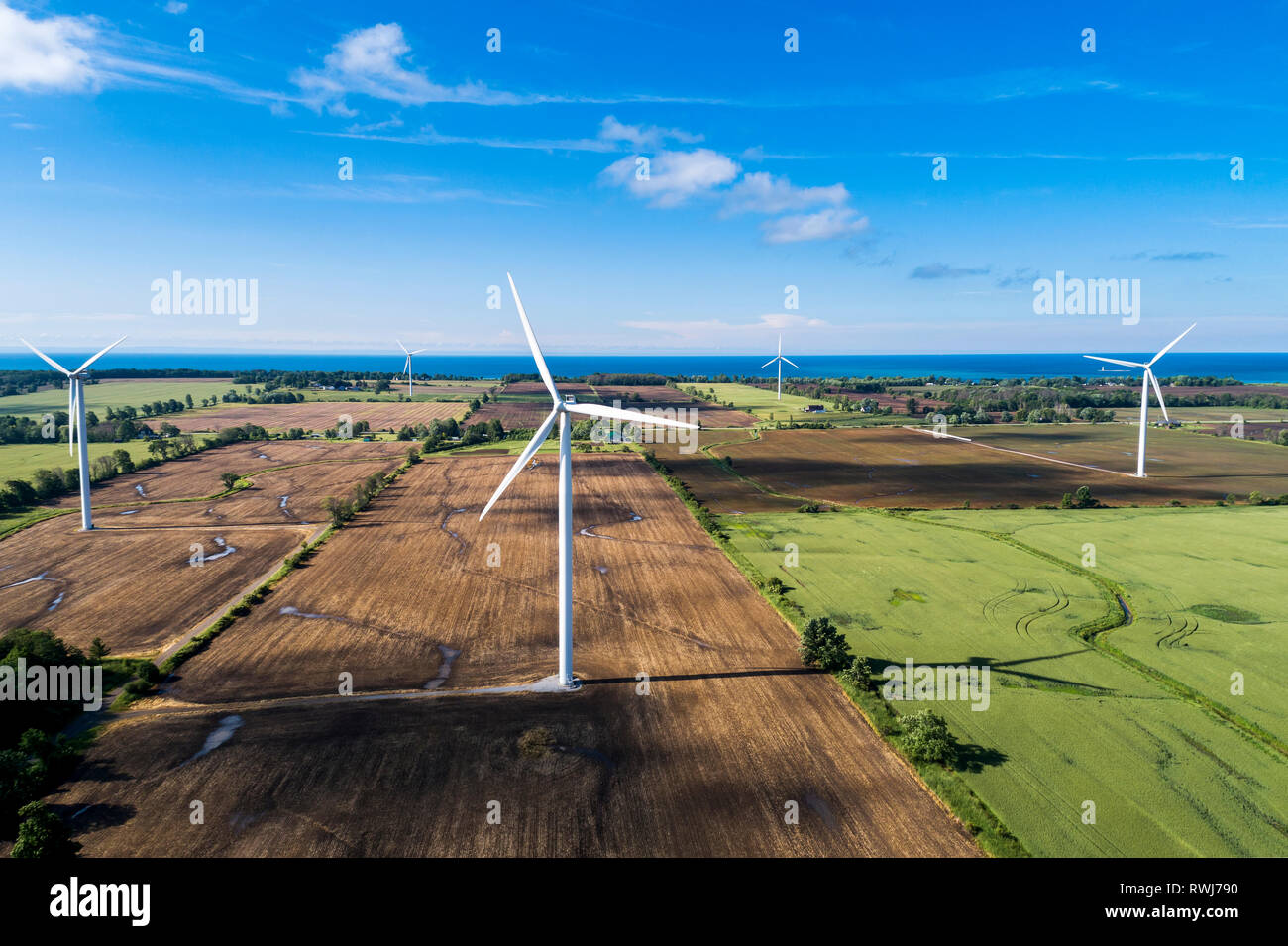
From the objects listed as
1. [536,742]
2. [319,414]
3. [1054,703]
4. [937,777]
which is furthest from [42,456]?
[1054,703]

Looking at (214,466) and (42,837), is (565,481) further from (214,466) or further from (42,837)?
(214,466)

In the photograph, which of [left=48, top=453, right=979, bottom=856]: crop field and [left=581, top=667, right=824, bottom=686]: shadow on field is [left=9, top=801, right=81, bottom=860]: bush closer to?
[left=48, top=453, right=979, bottom=856]: crop field

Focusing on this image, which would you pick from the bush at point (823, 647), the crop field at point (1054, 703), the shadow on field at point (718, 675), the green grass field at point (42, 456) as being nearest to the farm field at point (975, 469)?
the crop field at point (1054, 703)

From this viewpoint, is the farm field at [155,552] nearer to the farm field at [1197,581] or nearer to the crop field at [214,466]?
the crop field at [214,466]

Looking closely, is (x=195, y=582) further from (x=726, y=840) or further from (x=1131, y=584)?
(x=1131, y=584)

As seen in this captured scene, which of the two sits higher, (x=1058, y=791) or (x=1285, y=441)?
(x=1285, y=441)

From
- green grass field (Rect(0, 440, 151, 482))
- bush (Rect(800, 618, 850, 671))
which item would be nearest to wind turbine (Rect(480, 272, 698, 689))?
bush (Rect(800, 618, 850, 671))
